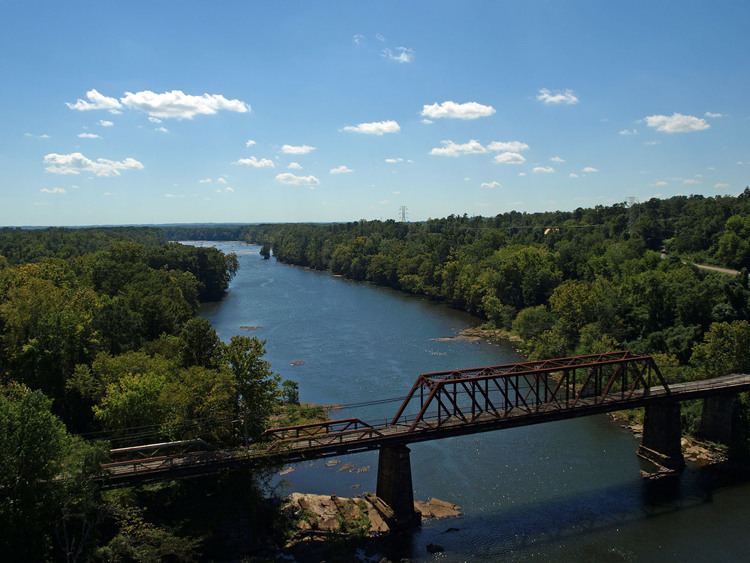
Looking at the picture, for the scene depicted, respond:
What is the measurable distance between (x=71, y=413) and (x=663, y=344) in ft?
158

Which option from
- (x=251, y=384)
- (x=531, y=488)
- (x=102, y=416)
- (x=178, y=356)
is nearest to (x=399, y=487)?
(x=531, y=488)

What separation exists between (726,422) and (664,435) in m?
5.91

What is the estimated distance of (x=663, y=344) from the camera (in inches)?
2119

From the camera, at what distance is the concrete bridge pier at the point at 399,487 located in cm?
3077

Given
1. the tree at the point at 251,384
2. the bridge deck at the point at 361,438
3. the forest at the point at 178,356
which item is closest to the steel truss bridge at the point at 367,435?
the bridge deck at the point at 361,438

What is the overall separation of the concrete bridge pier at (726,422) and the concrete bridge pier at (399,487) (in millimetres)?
22444

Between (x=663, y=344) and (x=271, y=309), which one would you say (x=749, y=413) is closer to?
(x=663, y=344)

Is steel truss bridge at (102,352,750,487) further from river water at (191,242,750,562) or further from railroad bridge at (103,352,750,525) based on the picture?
river water at (191,242,750,562)

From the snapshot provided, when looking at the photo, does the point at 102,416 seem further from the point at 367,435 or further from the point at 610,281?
the point at 610,281

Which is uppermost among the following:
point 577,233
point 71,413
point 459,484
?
point 577,233

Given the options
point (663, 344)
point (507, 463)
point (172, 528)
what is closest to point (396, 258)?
point (663, 344)

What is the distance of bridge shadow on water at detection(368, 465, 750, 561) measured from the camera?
28812 millimetres

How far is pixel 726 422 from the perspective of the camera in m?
39.7

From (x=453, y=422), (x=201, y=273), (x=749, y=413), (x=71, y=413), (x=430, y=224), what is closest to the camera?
(x=453, y=422)
